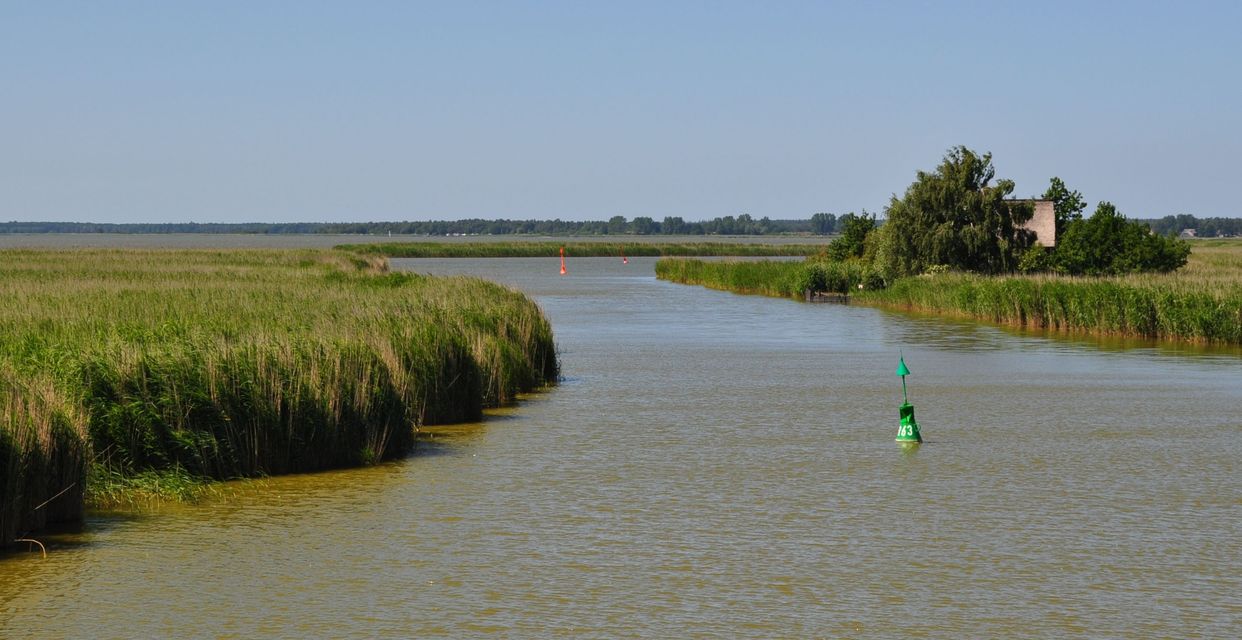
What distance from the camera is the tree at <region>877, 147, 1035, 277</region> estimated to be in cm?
6078

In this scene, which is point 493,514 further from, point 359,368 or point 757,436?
point 757,436

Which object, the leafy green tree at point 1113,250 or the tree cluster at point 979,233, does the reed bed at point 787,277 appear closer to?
the tree cluster at point 979,233

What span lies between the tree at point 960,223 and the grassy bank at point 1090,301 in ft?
7.38

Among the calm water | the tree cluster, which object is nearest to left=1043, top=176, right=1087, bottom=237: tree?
the tree cluster

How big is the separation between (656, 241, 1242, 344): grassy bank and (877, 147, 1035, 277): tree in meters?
2.25

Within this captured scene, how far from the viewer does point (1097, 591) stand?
38.0ft

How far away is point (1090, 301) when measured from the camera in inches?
1674

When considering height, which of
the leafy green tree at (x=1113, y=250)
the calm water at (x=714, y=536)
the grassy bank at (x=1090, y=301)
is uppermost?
the leafy green tree at (x=1113, y=250)

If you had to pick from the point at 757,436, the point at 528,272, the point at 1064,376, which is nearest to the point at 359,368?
the point at 757,436

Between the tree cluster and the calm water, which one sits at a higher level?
the tree cluster

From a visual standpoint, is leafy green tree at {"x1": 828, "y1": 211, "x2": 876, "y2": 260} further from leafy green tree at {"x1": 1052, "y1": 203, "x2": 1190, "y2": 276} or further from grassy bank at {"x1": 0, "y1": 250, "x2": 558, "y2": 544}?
grassy bank at {"x1": 0, "y1": 250, "x2": 558, "y2": 544}

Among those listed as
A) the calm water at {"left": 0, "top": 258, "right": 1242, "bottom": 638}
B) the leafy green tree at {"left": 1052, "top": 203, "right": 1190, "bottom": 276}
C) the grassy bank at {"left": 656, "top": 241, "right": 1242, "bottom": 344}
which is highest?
the leafy green tree at {"left": 1052, "top": 203, "right": 1190, "bottom": 276}

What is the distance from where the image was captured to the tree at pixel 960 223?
6078 cm

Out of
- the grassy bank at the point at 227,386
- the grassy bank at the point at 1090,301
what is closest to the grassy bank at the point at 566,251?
the grassy bank at the point at 1090,301
